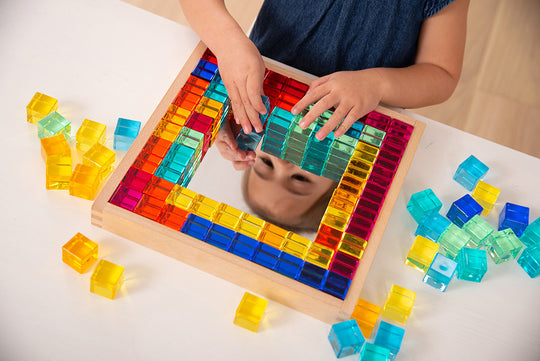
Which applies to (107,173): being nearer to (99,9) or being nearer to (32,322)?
(32,322)

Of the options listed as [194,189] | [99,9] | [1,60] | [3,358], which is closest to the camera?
[3,358]

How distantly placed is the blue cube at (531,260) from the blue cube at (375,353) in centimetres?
31

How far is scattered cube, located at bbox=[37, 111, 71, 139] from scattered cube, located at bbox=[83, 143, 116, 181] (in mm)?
64

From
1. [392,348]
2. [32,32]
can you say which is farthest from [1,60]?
[392,348]

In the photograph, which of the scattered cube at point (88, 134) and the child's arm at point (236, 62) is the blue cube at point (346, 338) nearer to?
A: the child's arm at point (236, 62)

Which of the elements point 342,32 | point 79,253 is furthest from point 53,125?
point 342,32

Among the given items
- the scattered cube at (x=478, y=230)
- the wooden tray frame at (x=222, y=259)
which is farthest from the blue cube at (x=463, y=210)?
the wooden tray frame at (x=222, y=259)

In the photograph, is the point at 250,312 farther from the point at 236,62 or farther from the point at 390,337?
the point at 236,62

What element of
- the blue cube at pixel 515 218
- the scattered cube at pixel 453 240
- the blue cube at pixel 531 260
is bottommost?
the scattered cube at pixel 453 240

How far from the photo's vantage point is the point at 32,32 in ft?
3.10

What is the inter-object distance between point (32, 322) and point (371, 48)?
0.80 m

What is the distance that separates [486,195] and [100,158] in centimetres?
65

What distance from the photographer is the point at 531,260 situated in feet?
2.81

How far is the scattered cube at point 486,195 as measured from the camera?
90 cm
